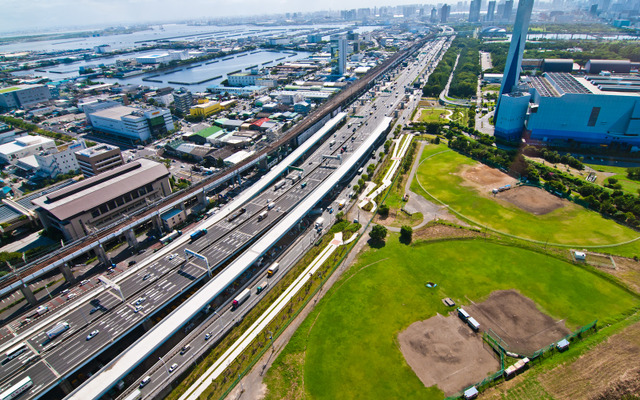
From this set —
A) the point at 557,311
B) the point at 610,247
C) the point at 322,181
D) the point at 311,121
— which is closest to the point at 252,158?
the point at 322,181

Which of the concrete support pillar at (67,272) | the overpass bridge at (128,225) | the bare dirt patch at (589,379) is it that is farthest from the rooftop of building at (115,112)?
the bare dirt patch at (589,379)

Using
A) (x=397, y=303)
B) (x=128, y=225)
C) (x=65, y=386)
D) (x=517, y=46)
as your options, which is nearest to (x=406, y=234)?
(x=397, y=303)

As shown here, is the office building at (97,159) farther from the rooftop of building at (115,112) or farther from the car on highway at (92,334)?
the car on highway at (92,334)

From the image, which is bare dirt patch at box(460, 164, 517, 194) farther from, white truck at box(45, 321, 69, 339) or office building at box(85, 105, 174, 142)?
office building at box(85, 105, 174, 142)

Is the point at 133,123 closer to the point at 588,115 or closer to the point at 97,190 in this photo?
the point at 97,190

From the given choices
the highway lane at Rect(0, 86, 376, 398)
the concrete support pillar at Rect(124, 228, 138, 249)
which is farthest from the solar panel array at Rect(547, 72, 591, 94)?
the concrete support pillar at Rect(124, 228, 138, 249)

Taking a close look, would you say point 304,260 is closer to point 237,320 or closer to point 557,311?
point 237,320
